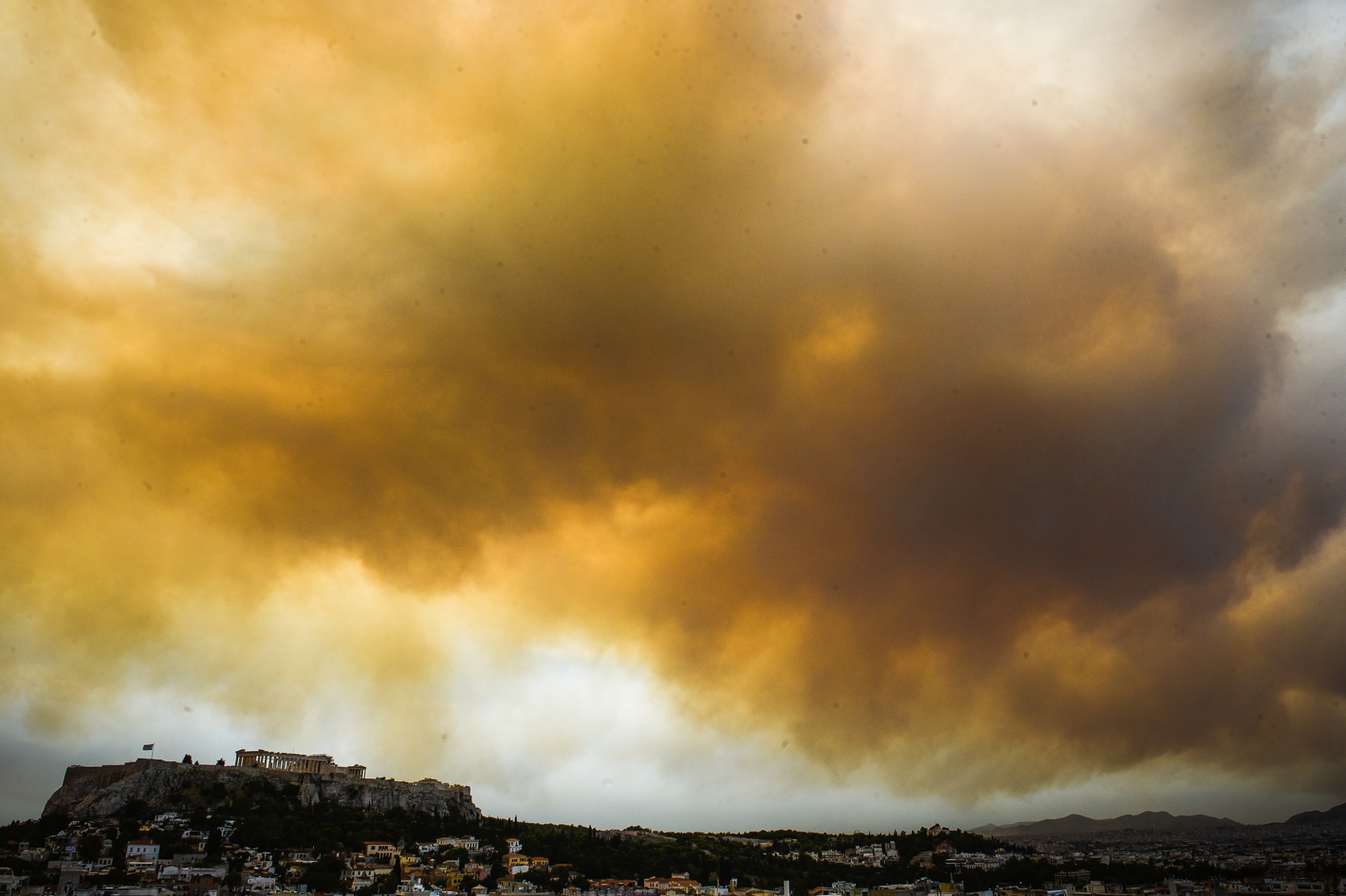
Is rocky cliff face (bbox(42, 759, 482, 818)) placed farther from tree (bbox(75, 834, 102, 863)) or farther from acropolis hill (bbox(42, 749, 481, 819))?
tree (bbox(75, 834, 102, 863))

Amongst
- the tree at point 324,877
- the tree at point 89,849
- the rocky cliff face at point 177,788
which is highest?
the rocky cliff face at point 177,788

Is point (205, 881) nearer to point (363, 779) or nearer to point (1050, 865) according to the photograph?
point (363, 779)

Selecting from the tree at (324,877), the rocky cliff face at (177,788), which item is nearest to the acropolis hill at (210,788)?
the rocky cliff face at (177,788)

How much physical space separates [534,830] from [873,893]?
44.9 meters

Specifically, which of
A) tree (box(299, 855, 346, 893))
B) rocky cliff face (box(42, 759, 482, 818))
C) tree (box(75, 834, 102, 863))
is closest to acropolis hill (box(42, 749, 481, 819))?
rocky cliff face (box(42, 759, 482, 818))

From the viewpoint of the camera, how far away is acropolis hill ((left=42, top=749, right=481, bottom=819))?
88.5m

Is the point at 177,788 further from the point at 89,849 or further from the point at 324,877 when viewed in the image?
the point at 324,877

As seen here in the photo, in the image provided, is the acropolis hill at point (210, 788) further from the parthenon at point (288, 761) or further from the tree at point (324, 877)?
the tree at point (324, 877)

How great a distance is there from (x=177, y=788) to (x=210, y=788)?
2911 mm

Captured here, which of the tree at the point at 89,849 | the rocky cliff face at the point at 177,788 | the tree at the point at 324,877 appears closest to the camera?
the tree at the point at 324,877

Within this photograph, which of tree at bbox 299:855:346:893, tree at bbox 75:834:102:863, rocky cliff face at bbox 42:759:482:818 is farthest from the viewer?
rocky cliff face at bbox 42:759:482:818

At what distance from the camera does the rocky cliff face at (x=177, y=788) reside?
88.1 metres

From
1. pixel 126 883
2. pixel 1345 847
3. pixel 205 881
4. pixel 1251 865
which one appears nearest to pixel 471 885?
pixel 205 881

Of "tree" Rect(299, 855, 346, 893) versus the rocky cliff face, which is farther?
the rocky cliff face
